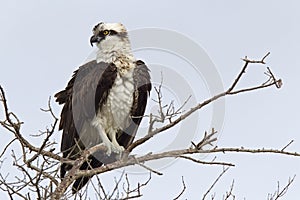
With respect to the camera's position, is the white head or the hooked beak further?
the hooked beak

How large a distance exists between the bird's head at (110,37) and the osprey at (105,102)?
14mm

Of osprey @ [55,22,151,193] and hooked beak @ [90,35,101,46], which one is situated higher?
hooked beak @ [90,35,101,46]

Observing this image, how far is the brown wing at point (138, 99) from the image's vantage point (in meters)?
7.23

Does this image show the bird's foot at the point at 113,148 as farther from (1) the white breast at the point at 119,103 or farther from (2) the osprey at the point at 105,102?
(1) the white breast at the point at 119,103

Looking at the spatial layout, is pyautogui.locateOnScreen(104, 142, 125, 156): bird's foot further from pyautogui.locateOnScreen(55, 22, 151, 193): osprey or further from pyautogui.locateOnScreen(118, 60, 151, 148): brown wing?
pyautogui.locateOnScreen(118, 60, 151, 148): brown wing

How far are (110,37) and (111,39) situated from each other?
5 cm

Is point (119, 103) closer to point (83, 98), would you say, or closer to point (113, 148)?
point (83, 98)

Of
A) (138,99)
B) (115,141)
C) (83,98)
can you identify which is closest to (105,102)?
(83,98)

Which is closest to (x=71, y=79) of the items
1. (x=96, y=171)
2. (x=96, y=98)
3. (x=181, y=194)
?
(x=96, y=98)

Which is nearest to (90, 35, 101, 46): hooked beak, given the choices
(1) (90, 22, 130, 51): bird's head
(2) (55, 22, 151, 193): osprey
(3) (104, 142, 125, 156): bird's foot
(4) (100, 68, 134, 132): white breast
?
(1) (90, 22, 130, 51): bird's head

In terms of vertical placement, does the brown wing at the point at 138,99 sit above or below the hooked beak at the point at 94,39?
below

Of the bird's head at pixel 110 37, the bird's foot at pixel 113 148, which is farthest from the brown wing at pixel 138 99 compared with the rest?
the bird's head at pixel 110 37

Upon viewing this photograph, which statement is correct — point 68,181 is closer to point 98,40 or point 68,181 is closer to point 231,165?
point 231,165

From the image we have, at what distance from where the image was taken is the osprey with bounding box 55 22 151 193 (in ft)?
23.0
